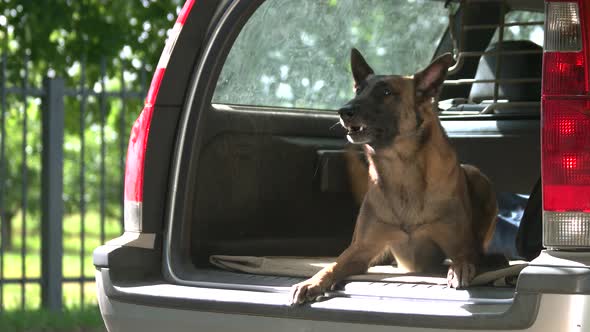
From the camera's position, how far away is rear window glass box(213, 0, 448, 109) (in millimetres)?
4410

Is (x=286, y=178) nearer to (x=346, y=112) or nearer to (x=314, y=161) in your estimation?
(x=314, y=161)

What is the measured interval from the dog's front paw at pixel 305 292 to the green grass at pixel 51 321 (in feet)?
15.1

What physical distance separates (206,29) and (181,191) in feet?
2.15

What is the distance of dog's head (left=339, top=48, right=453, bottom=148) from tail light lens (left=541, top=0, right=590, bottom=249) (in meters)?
0.94

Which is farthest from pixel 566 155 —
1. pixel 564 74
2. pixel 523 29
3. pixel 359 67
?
pixel 523 29

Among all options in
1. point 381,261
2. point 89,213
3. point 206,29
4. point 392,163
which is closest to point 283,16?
point 206,29

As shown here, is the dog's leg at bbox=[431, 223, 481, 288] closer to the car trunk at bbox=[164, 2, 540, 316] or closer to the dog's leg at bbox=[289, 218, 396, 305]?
the dog's leg at bbox=[289, 218, 396, 305]

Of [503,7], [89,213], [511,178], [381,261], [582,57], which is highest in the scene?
[503,7]

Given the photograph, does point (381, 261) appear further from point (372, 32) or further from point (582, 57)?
point (582, 57)

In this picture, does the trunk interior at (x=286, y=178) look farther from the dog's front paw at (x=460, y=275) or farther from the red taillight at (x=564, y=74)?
the red taillight at (x=564, y=74)

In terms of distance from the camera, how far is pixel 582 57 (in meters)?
3.09

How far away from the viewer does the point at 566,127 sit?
308 centimetres

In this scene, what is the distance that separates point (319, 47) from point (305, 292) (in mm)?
1708

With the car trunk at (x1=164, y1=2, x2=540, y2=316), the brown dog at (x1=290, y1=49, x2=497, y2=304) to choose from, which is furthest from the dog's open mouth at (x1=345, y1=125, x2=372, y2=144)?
the car trunk at (x1=164, y1=2, x2=540, y2=316)
